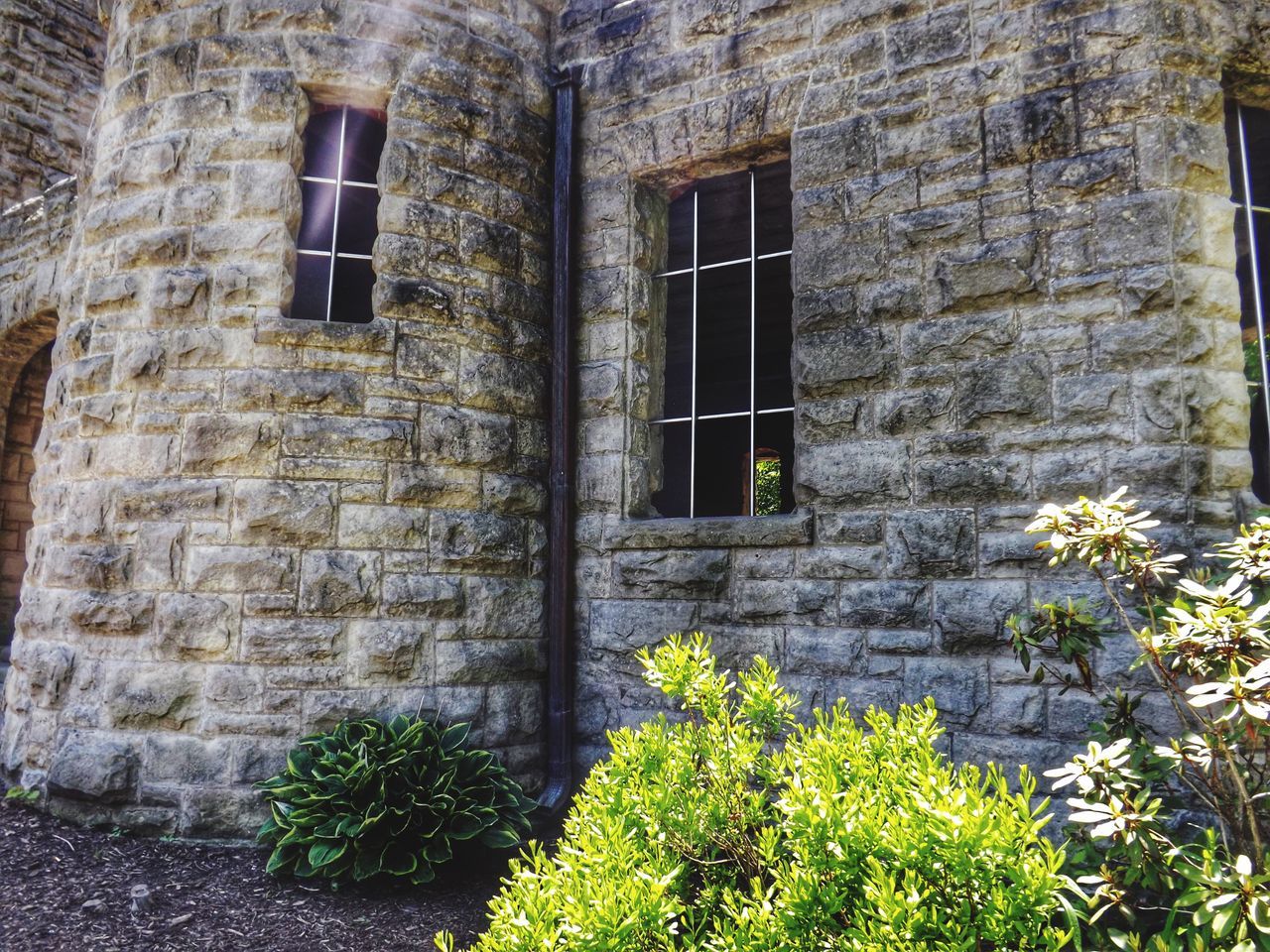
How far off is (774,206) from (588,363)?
270 cm

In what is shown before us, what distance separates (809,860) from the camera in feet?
5.92

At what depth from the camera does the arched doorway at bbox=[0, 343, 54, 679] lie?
7750 mm

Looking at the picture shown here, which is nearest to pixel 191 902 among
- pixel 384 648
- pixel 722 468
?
pixel 384 648

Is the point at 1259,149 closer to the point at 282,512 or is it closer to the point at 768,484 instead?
the point at 282,512

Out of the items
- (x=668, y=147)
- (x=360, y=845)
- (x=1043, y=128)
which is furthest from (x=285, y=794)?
(x=1043, y=128)

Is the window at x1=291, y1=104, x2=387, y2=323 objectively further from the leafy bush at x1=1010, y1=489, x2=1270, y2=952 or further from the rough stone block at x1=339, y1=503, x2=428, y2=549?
the leafy bush at x1=1010, y1=489, x2=1270, y2=952

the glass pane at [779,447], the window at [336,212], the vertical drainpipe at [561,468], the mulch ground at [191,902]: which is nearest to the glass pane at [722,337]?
the glass pane at [779,447]

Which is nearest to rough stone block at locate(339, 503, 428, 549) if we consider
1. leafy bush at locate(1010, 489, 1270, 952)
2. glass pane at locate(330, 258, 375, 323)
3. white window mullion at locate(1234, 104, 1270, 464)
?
glass pane at locate(330, 258, 375, 323)

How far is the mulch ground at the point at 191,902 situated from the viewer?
3.39m

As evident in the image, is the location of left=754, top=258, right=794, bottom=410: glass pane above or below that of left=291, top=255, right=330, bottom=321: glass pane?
above

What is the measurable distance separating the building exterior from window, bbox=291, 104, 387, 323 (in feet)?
0.18

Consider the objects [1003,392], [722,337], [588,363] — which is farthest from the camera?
[722,337]

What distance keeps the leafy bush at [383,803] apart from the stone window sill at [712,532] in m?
1.38

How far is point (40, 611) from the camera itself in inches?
193
